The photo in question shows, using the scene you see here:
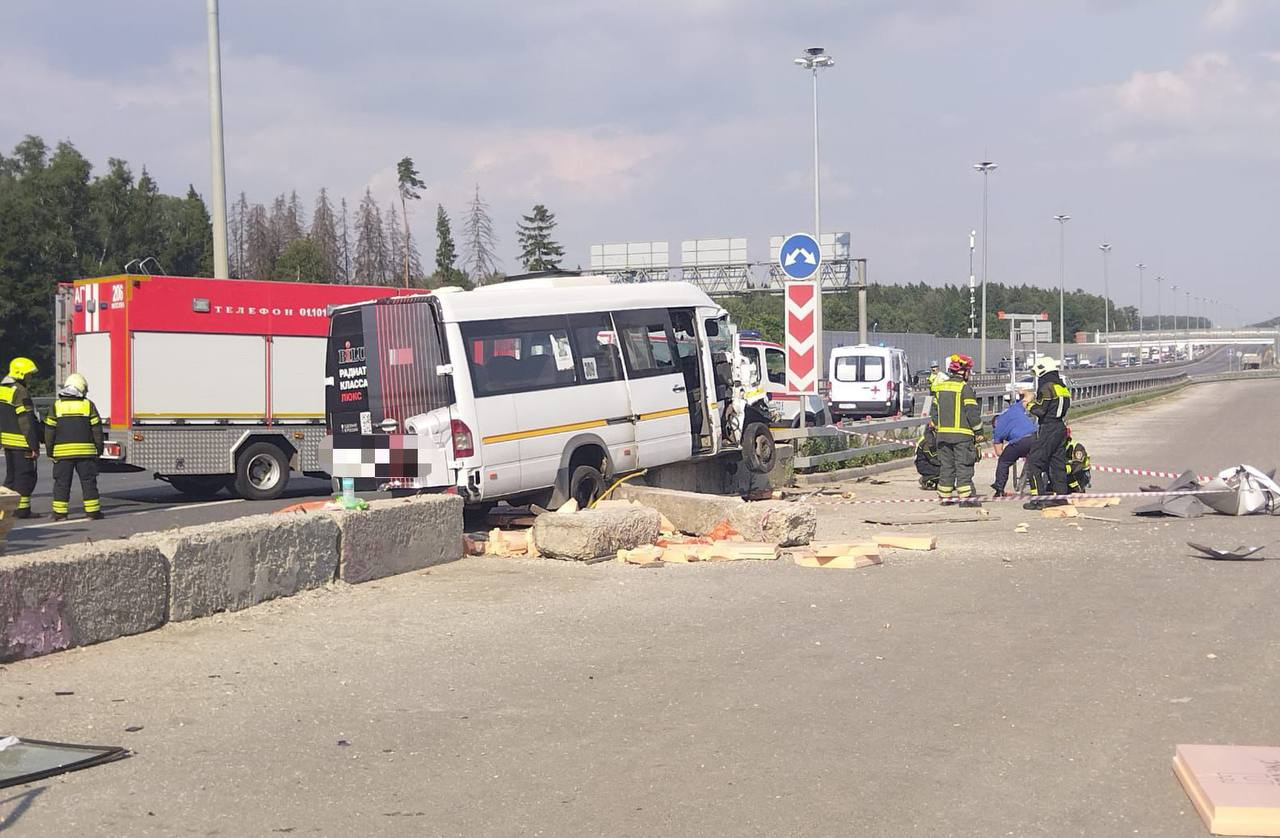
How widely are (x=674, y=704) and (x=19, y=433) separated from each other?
37.0 ft

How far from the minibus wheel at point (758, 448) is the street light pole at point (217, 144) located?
851 centimetres

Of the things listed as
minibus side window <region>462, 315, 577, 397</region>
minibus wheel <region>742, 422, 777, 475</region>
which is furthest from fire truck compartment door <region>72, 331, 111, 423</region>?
minibus wheel <region>742, 422, 777, 475</region>

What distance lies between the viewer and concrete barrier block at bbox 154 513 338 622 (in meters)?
8.09

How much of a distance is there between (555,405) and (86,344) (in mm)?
7289

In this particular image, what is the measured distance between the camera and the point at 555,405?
13125mm

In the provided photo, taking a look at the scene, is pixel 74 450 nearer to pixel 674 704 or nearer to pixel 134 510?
pixel 134 510

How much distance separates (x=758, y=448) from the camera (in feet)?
55.7

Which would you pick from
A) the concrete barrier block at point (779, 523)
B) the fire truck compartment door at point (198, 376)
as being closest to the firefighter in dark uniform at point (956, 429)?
the concrete barrier block at point (779, 523)

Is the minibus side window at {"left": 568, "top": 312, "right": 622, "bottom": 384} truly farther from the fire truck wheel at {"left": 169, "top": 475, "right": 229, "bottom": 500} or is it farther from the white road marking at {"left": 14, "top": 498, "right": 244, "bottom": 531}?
the fire truck wheel at {"left": 169, "top": 475, "right": 229, "bottom": 500}

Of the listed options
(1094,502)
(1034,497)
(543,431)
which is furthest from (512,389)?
(1094,502)

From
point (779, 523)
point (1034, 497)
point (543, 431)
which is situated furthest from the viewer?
point (1034, 497)

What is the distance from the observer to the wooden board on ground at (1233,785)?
4605 millimetres

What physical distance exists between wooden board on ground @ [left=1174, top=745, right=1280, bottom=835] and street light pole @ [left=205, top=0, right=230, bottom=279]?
55.6 feet

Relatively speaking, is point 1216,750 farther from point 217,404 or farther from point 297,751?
point 217,404
